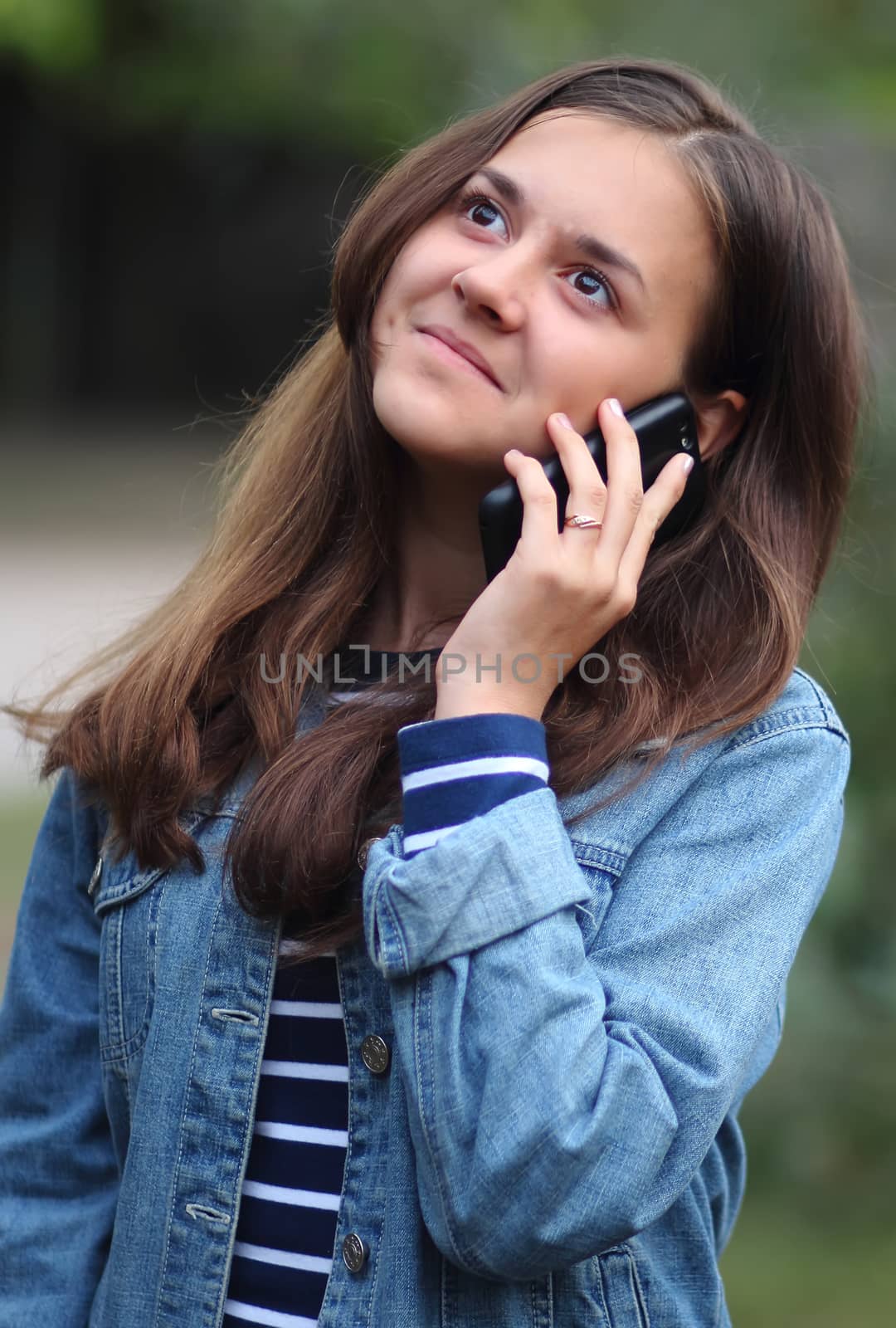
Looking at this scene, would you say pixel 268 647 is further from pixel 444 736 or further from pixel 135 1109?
pixel 135 1109

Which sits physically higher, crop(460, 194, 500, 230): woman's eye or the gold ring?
crop(460, 194, 500, 230): woman's eye

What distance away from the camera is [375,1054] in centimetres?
153

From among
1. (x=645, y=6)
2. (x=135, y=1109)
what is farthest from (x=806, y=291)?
(x=645, y=6)

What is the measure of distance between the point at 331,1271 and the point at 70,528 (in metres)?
10.9

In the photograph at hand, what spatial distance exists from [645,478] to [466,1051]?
29.2 inches

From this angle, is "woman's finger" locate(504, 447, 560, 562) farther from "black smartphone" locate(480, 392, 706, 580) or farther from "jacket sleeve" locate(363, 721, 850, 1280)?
"jacket sleeve" locate(363, 721, 850, 1280)

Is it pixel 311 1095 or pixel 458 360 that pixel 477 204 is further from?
pixel 311 1095

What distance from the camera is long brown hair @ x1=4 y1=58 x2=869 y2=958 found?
1620mm

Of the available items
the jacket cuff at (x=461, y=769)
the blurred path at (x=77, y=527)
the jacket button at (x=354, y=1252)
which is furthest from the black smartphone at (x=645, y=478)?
the blurred path at (x=77, y=527)

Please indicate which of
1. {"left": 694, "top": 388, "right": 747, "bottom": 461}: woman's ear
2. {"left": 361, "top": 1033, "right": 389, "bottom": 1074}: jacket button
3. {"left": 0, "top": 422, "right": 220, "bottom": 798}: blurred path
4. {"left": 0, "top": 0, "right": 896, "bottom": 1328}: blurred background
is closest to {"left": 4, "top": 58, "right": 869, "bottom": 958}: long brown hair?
{"left": 694, "top": 388, "right": 747, "bottom": 461}: woman's ear

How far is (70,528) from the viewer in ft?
38.9

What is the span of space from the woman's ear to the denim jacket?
0.37 m

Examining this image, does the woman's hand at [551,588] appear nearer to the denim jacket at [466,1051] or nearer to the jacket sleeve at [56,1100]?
the denim jacket at [466,1051]

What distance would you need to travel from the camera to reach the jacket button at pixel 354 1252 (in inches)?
58.7
